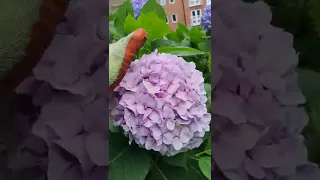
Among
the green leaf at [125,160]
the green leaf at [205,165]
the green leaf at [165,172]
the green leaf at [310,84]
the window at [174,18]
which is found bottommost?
the green leaf at [165,172]

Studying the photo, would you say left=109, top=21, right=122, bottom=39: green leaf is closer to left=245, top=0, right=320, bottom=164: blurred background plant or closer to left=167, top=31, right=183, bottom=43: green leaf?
left=167, top=31, right=183, bottom=43: green leaf

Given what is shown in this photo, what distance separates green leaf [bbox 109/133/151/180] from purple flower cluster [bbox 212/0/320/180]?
0.25 feet

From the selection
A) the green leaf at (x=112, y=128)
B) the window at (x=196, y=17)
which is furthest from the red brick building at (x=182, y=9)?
the green leaf at (x=112, y=128)

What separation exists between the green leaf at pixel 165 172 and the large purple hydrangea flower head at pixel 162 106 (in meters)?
0.03

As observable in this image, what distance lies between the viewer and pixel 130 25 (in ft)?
1.42

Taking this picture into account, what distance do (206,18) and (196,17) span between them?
0.01 meters

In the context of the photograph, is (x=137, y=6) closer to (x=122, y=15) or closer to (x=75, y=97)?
(x=122, y=15)

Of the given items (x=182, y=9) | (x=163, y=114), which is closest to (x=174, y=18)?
(x=182, y=9)

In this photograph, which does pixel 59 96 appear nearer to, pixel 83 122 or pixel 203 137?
pixel 83 122

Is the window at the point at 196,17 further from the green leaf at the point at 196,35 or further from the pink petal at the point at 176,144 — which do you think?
the pink petal at the point at 176,144

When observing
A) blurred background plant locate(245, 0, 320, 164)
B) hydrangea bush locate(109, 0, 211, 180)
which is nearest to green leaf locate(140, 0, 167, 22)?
hydrangea bush locate(109, 0, 211, 180)

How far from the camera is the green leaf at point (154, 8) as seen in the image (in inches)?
16.7

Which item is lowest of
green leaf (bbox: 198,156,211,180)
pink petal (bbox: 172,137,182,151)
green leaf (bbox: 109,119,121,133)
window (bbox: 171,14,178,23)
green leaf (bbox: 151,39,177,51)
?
green leaf (bbox: 198,156,211,180)

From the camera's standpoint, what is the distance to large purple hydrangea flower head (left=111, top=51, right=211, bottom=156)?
373mm
